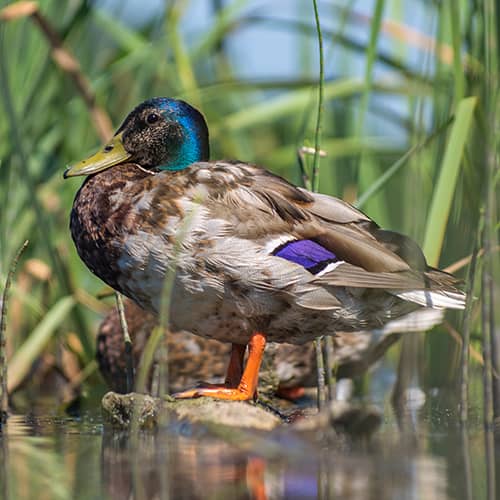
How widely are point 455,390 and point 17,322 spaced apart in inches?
90.5

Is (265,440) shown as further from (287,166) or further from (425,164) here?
(287,166)

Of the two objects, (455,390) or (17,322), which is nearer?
(455,390)

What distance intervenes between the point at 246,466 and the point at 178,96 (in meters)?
3.16

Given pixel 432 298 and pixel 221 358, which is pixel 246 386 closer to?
pixel 432 298

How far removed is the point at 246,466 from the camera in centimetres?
265

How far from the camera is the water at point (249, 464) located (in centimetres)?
243

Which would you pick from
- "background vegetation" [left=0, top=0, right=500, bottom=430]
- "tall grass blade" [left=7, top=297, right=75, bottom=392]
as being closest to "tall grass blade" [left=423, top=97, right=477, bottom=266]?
"background vegetation" [left=0, top=0, right=500, bottom=430]

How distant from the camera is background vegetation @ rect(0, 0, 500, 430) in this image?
4.25 meters

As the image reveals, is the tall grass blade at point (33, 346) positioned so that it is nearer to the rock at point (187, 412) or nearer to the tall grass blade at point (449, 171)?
the rock at point (187, 412)

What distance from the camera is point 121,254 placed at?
3.64m

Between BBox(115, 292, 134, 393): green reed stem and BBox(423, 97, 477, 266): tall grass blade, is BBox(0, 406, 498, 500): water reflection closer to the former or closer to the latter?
BBox(115, 292, 134, 393): green reed stem

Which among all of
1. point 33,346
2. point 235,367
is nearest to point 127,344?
point 235,367

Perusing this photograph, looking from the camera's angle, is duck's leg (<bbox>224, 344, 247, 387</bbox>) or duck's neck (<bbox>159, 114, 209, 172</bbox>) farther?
duck's neck (<bbox>159, 114, 209, 172</bbox>)

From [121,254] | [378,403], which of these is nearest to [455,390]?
[378,403]
